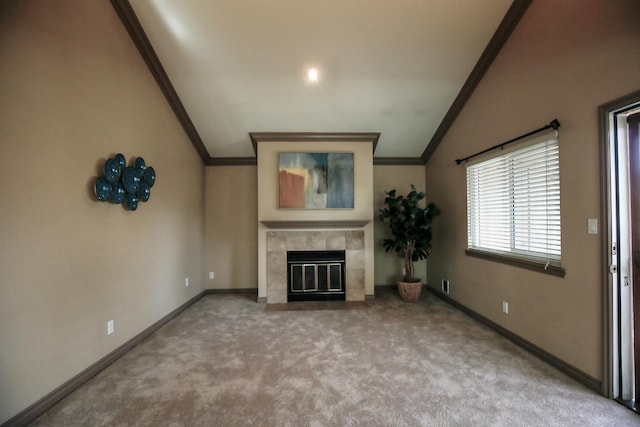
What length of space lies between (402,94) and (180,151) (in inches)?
124

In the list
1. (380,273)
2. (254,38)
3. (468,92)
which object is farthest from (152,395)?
(468,92)

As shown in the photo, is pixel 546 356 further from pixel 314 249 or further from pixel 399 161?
pixel 399 161

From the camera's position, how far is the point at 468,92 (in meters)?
3.34

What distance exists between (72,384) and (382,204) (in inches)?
170

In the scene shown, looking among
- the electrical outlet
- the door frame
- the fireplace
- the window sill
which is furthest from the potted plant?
the door frame

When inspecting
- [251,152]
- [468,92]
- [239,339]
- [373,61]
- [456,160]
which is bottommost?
[239,339]

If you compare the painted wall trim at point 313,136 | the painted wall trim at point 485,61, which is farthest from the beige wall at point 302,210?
the painted wall trim at point 485,61

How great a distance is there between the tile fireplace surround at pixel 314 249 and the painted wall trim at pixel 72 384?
5.20 feet

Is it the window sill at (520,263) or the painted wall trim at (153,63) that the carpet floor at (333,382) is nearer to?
the window sill at (520,263)

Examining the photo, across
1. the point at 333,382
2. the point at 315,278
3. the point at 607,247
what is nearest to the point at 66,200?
the point at 333,382

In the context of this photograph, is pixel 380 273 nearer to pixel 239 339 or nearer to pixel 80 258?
pixel 239 339

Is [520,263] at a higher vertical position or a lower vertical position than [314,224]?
lower

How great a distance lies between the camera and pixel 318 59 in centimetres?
305

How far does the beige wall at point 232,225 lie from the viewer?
467 cm
